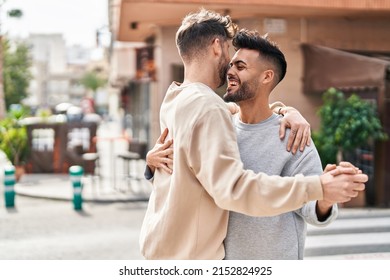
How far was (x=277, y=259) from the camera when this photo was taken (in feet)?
6.97

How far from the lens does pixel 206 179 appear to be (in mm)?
1839

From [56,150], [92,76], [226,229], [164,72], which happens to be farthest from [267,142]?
[92,76]

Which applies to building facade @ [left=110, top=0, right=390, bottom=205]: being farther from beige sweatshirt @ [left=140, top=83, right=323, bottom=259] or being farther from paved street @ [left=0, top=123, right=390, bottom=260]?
beige sweatshirt @ [left=140, top=83, right=323, bottom=259]

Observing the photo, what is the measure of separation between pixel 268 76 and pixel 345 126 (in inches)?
281

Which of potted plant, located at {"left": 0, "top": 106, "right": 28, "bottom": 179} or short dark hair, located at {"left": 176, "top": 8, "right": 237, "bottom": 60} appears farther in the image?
potted plant, located at {"left": 0, "top": 106, "right": 28, "bottom": 179}

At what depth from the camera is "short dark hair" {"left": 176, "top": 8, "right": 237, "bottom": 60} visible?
2.00m

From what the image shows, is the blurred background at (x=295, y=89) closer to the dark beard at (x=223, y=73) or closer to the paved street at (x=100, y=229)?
the paved street at (x=100, y=229)

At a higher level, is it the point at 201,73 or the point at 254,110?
the point at 201,73

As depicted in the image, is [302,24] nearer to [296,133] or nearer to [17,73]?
[296,133]

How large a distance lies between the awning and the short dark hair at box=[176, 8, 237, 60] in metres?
7.33

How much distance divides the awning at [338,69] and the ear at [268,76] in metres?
7.18

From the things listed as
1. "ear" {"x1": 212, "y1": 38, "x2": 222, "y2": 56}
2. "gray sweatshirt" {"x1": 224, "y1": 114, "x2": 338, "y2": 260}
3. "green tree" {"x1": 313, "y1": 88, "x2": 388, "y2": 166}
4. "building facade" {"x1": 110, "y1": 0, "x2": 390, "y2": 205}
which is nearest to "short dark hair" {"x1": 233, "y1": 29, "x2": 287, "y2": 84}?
"ear" {"x1": 212, "y1": 38, "x2": 222, "y2": 56}

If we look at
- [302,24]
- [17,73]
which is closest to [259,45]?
[302,24]

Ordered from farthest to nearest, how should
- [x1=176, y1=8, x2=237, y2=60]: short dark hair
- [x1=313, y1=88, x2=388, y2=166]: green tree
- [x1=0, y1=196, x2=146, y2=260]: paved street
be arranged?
[x1=313, y1=88, x2=388, y2=166]: green tree → [x1=0, y1=196, x2=146, y2=260]: paved street → [x1=176, y1=8, x2=237, y2=60]: short dark hair
